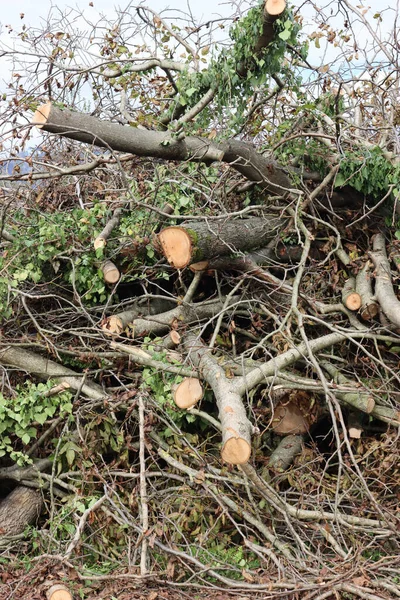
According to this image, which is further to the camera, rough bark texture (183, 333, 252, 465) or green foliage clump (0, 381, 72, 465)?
green foliage clump (0, 381, 72, 465)

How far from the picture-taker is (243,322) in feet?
18.5

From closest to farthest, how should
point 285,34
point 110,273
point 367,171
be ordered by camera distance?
point 285,34, point 110,273, point 367,171

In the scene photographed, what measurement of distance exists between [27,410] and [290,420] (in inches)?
78.9

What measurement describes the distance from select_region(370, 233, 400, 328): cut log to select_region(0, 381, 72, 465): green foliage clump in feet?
8.24

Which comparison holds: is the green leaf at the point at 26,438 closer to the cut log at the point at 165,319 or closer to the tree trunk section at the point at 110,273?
the cut log at the point at 165,319

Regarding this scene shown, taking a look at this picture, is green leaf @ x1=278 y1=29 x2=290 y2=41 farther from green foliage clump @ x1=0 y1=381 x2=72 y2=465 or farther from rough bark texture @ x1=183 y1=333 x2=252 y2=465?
green foliage clump @ x1=0 y1=381 x2=72 y2=465

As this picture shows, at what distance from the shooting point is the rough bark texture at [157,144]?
13.5 ft

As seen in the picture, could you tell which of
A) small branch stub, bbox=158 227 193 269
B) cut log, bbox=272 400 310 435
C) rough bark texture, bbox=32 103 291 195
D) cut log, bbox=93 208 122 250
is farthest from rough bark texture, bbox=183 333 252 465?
rough bark texture, bbox=32 103 291 195

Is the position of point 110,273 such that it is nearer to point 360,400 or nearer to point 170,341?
point 170,341

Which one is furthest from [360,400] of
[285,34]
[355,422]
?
[285,34]

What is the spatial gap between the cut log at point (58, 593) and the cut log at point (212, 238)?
220cm

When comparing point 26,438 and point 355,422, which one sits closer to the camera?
point 26,438

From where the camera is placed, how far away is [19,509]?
491 centimetres

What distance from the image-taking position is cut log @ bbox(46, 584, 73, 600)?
12.3 ft
